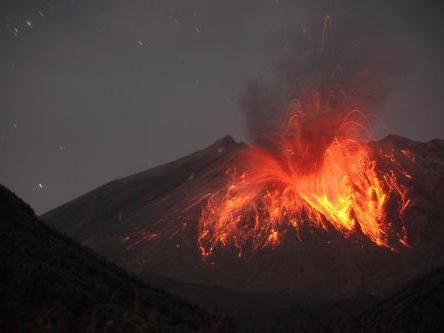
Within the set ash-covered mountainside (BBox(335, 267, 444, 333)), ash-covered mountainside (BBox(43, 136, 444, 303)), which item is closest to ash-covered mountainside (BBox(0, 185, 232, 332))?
ash-covered mountainside (BBox(335, 267, 444, 333))

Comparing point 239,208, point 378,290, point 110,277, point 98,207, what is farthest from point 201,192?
point 110,277

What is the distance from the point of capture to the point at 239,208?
93.5m

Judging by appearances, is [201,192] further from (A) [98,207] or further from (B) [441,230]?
(B) [441,230]

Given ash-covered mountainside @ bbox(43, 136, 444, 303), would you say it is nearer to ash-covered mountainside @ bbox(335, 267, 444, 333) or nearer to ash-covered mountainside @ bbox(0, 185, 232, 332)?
ash-covered mountainside @ bbox(335, 267, 444, 333)

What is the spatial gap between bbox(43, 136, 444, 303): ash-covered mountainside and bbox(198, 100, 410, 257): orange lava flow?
264cm

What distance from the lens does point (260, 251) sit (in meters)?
82.2

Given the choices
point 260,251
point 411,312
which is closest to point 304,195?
point 260,251

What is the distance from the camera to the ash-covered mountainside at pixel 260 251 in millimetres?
75500

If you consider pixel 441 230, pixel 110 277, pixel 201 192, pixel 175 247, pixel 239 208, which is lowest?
pixel 110 277

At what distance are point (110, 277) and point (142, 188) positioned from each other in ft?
287

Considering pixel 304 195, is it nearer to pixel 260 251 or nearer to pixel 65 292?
pixel 260 251

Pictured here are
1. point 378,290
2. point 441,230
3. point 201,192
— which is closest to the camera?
point 378,290

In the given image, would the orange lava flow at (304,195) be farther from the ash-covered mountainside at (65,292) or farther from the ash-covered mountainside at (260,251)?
the ash-covered mountainside at (65,292)

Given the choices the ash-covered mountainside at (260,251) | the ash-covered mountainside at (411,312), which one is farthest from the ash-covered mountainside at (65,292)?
the ash-covered mountainside at (260,251)
